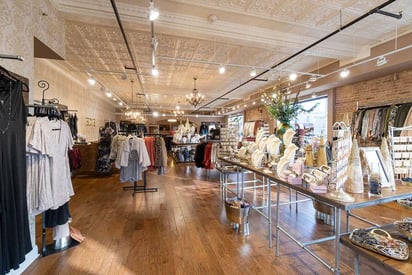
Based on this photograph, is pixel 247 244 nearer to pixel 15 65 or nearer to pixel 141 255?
pixel 141 255

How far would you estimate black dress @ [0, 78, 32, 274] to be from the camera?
151 cm

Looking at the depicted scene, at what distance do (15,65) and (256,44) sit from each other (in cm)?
397

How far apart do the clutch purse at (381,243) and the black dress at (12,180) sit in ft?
8.55

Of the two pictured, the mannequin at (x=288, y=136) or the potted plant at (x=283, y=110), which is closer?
the mannequin at (x=288, y=136)

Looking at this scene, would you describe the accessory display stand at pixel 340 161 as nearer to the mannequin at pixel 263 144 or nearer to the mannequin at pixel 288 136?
the mannequin at pixel 288 136

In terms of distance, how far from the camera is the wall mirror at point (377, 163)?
177cm

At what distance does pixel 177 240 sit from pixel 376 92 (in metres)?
6.10

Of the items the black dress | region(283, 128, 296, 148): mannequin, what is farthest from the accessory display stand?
the black dress

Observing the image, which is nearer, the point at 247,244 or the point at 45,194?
the point at 45,194

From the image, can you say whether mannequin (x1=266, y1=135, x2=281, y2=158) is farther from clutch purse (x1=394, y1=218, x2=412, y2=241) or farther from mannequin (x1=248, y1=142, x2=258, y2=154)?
clutch purse (x1=394, y1=218, x2=412, y2=241)

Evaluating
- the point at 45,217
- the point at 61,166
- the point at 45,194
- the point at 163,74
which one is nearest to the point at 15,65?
the point at 61,166

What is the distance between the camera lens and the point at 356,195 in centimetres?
163

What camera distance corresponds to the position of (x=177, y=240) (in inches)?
109

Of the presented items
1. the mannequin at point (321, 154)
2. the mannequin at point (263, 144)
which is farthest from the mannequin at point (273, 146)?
the mannequin at point (321, 154)
